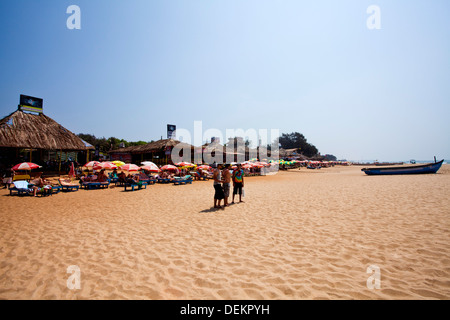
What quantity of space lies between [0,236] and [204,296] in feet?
18.7

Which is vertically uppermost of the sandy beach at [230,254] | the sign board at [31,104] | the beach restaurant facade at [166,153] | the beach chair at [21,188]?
the sign board at [31,104]

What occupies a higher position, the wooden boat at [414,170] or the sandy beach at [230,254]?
the wooden boat at [414,170]

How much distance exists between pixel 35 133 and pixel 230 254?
2285 cm

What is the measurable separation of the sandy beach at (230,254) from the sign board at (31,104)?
19572 mm

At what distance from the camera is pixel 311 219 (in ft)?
18.9

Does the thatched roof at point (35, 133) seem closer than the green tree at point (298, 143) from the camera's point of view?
Yes

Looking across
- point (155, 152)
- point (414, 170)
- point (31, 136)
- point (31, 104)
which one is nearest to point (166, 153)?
point (155, 152)

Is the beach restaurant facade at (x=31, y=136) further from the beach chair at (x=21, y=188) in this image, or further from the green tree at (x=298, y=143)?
the green tree at (x=298, y=143)

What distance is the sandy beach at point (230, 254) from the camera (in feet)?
8.79

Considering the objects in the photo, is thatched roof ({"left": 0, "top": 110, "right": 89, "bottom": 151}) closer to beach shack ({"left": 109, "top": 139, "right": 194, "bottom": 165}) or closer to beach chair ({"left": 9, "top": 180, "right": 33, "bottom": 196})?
beach chair ({"left": 9, "top": 180, "right": 33, "bottom": 196})

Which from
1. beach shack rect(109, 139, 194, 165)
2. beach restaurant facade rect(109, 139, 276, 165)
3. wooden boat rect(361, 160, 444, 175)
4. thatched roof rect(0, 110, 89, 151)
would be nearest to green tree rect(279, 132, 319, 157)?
beach restaurant facade rect(109, 139, 276, 165)

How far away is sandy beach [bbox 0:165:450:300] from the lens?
105 inches

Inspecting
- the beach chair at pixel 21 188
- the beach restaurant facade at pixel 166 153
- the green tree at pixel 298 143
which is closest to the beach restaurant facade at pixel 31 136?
the beach chair at pixel 21 188
